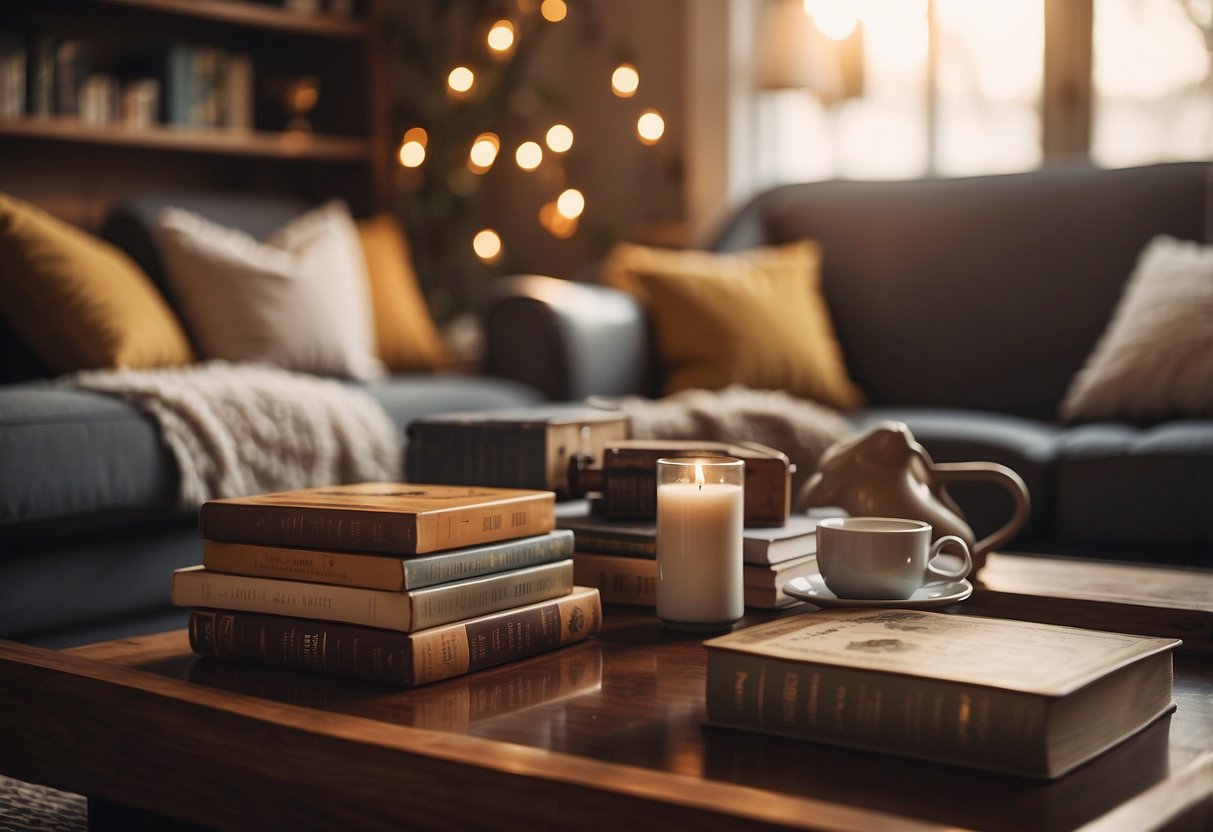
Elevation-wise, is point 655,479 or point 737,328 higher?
point 737,328

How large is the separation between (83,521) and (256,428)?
1.13 ft

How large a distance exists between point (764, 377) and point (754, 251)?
1.89 feet

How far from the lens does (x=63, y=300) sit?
2.60 meters

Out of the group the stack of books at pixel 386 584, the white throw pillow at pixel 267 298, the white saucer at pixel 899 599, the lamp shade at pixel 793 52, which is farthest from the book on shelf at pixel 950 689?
the lamp shade at pixel 793 52

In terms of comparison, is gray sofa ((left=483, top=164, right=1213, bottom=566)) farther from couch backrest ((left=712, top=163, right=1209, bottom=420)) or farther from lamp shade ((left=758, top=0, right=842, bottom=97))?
lamp shade ((left=758, top=0, right=842, bottom=97))

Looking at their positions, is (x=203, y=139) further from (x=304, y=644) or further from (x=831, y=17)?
(x=304, y=644)

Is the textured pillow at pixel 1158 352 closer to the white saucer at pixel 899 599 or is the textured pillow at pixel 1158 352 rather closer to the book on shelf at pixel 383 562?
the white saucer at pixel 899 599

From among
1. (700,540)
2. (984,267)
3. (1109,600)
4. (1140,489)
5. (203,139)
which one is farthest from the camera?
(203,139)

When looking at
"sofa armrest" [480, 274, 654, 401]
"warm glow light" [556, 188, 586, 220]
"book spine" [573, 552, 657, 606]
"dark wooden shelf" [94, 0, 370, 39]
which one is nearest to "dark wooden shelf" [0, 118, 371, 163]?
"dark wooden shelf" [94, 0, 370, 39]

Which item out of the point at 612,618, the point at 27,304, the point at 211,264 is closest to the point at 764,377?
the point at 211,264

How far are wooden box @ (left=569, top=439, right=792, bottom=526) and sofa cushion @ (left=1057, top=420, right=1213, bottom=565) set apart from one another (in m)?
1.17

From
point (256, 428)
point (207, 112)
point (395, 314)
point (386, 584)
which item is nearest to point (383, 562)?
point (386, 584)

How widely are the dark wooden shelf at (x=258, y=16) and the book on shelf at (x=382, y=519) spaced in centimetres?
283

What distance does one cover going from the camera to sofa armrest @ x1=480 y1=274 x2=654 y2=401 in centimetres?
282
